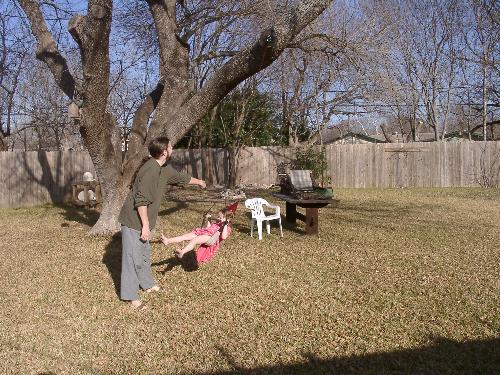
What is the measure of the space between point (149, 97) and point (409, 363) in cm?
819

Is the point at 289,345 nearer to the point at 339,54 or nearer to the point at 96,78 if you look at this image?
the point at 96,78

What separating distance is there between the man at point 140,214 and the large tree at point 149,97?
2.92 m

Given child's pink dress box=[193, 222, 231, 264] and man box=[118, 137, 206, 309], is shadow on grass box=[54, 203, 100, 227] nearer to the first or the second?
child's pink dress box=[193, 222, 231, 264]

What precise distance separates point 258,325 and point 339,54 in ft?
23.3

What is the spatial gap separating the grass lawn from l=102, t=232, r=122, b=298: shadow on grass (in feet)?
0.10

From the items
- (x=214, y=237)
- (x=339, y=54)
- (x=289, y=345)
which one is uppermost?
(x=339, y=54)

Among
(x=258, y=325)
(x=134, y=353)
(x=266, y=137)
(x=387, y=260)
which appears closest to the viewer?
(x=134, y=353)

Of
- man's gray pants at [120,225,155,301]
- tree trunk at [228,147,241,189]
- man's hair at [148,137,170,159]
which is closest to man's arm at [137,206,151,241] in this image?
man's gray pants at [120,225,155,301]

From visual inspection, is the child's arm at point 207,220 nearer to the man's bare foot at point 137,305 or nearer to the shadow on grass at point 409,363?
the man's bare foot at point 137,305

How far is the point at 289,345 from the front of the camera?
4.39 meters

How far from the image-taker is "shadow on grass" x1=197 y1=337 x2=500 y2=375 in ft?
12.8

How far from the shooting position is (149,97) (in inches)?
427

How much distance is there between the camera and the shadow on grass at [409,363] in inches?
153

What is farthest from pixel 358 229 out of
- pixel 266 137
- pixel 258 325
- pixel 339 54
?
pixel 266 137
